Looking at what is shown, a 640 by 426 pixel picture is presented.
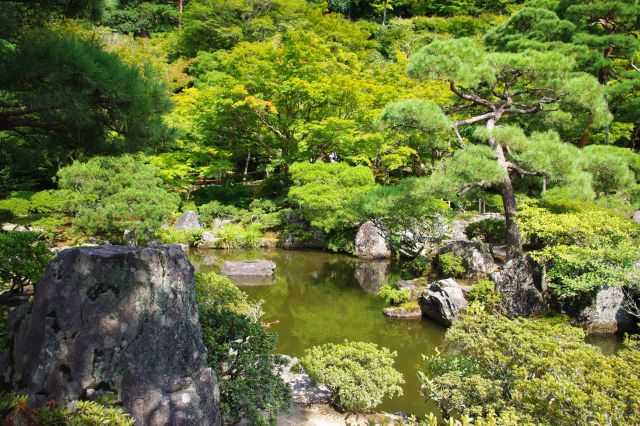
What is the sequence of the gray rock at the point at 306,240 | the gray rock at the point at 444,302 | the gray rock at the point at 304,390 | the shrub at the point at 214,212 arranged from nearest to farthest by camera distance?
the gray rock at the point at 304,390, the gray rock at the point at 444,302, the gray rock at the point at 306,240, the shrub at the point at 214,212

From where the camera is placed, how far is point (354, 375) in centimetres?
459

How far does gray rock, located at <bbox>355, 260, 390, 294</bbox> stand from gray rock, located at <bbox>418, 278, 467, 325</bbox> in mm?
1983

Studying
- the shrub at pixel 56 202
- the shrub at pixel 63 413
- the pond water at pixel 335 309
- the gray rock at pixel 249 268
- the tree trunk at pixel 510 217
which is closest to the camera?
the shrub at pixel 63 413

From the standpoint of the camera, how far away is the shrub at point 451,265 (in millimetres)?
9227

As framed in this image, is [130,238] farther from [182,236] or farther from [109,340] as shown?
[109,340]

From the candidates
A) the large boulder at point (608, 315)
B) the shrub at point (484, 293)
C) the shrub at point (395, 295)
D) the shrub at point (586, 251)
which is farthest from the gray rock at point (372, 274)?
the large boulder at point (608, 315)

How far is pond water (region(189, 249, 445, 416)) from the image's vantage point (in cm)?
653

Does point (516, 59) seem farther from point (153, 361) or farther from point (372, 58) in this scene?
point (372, 58)

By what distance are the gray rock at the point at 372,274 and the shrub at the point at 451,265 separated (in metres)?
1.66

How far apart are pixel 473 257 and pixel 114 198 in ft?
29.7

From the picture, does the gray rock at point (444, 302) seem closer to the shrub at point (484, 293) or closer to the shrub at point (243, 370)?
the shrub at point (484, 293)

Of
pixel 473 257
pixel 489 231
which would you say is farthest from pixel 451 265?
pixel 489 231

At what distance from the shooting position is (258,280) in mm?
10461

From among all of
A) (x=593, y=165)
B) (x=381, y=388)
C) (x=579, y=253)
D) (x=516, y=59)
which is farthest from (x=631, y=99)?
(x=381, y=388)
